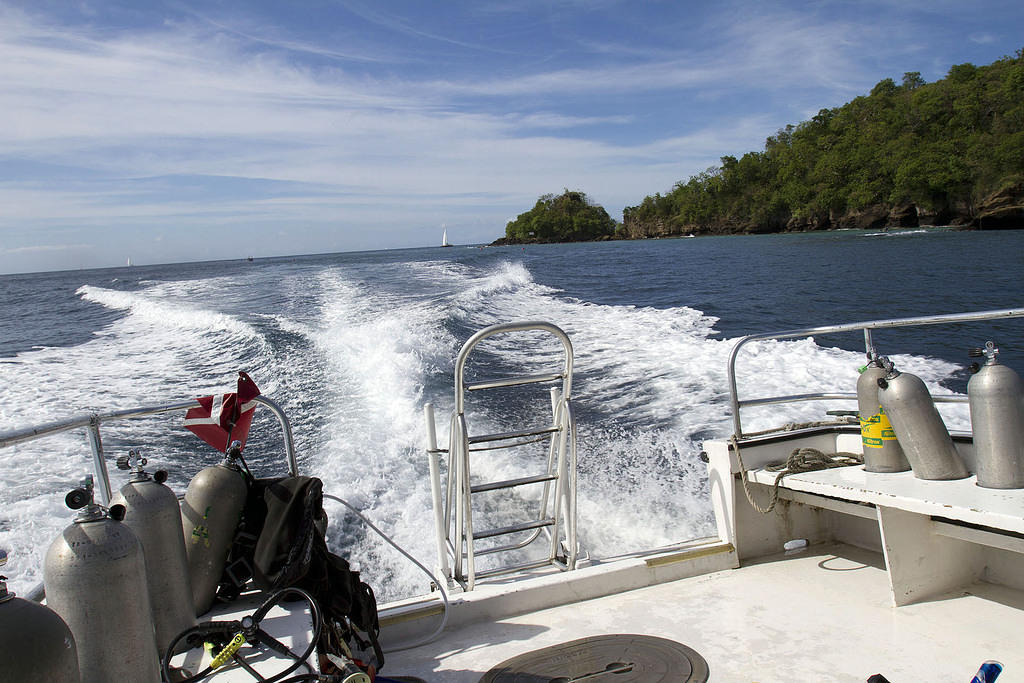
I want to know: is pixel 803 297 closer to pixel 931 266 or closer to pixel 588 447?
pixel 931 266

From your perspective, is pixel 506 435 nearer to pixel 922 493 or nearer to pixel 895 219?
pixel 922 493

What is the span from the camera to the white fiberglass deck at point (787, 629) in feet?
8.00

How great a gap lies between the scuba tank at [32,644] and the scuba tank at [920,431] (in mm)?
2955

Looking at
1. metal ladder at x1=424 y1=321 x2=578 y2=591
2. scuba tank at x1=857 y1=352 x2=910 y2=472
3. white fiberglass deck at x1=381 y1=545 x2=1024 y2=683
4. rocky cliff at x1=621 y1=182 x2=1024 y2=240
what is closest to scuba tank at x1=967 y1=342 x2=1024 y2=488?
scuba tank at x1=857 y1=352 x2=910 y2=472

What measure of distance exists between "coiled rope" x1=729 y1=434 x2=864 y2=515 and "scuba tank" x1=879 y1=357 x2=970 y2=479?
45 cm

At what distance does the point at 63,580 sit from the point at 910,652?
2616 mm

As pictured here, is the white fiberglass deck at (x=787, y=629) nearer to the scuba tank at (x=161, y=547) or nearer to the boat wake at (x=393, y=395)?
the scuba tank at (x=161, y=547)

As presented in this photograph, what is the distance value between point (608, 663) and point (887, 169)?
244ft

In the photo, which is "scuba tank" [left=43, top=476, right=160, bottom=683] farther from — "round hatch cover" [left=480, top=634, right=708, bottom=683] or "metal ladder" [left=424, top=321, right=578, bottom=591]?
"metal ladder" [left=424, top=321, right=578, bottom=591]

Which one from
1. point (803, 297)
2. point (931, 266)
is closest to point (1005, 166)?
point (931, 266)

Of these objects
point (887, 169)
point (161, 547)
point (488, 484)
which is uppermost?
point (887, 169)

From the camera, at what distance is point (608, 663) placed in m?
2.54

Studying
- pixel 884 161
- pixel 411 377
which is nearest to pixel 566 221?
pixel 884 161

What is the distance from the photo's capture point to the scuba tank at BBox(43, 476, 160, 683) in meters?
1.79
